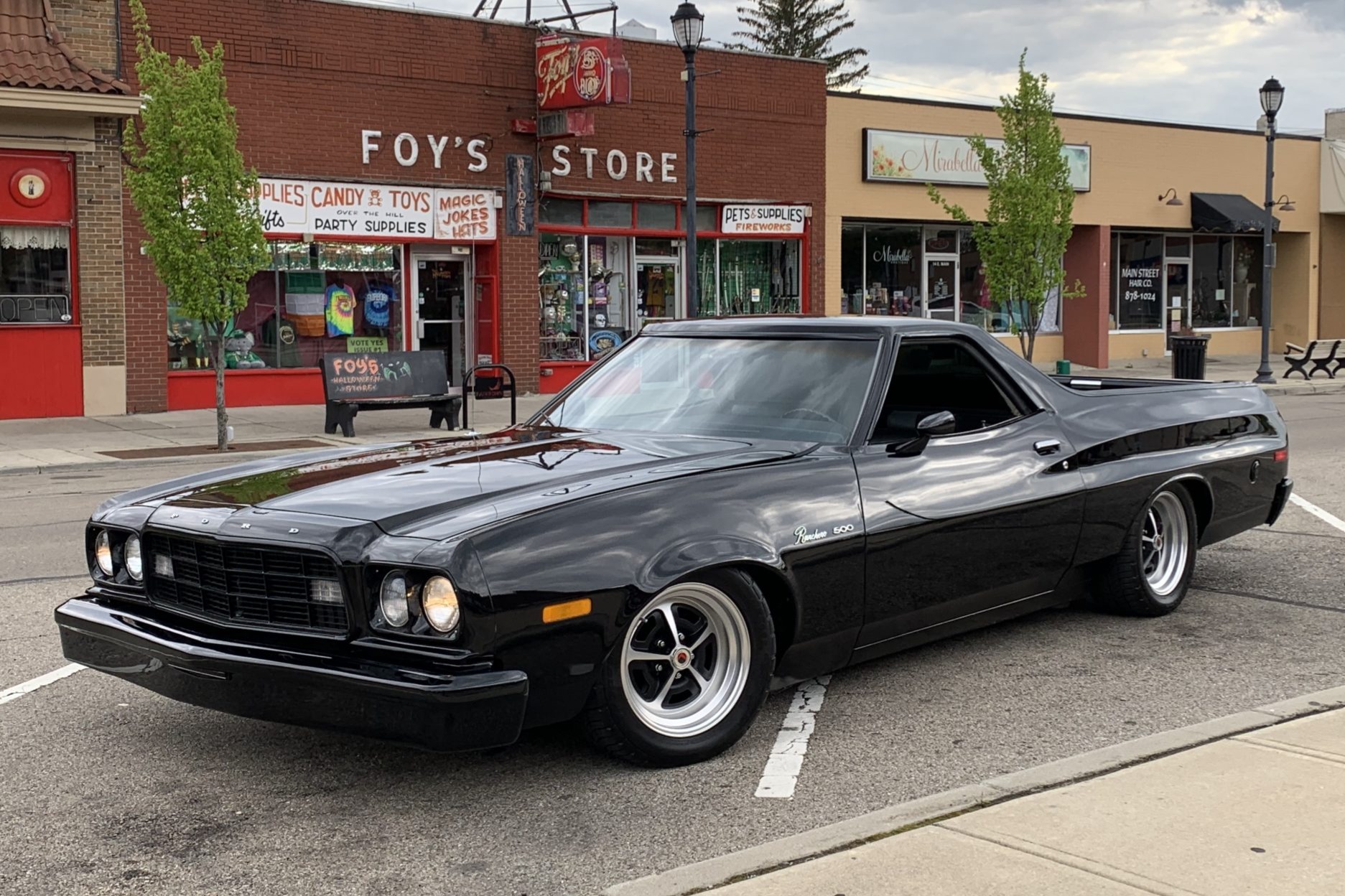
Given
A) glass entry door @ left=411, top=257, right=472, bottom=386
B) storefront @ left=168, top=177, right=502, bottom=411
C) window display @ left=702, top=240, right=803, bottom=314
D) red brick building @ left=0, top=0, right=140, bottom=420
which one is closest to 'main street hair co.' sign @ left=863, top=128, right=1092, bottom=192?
window display @ left=702, top=240, right=803, bottom=314

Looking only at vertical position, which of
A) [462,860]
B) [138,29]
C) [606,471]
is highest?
[138,29]

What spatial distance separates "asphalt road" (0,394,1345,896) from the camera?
3.98 metres

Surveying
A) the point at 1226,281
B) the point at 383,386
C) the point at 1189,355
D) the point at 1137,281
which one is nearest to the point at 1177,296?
the point at 1137,281

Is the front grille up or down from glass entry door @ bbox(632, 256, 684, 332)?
down

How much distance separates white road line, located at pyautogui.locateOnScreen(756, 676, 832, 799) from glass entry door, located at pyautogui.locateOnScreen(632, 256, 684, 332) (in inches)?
814

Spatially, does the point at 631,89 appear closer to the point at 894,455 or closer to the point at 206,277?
the point at 206,277

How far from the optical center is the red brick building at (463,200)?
2164 centimetres

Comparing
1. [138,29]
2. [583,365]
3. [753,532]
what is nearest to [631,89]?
[583,365]

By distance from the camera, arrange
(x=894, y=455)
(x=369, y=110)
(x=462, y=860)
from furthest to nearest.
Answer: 1. (x=369, y=110)
2. (x=894, y=455)
3. (x=462, y=860)

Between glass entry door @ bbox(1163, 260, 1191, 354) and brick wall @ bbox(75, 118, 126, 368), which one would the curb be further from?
glass entry door @ bbox(1163, 260, 1191, 354)

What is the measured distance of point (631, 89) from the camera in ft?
82.8

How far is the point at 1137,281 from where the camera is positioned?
35.6 meters

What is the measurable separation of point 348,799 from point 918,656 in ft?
8.70

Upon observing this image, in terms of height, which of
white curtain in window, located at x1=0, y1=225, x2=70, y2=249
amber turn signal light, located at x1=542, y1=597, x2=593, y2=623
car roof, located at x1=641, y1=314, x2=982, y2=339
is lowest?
amber turn signal light, located at x1=542, y1=597, x2=593, y2=623
